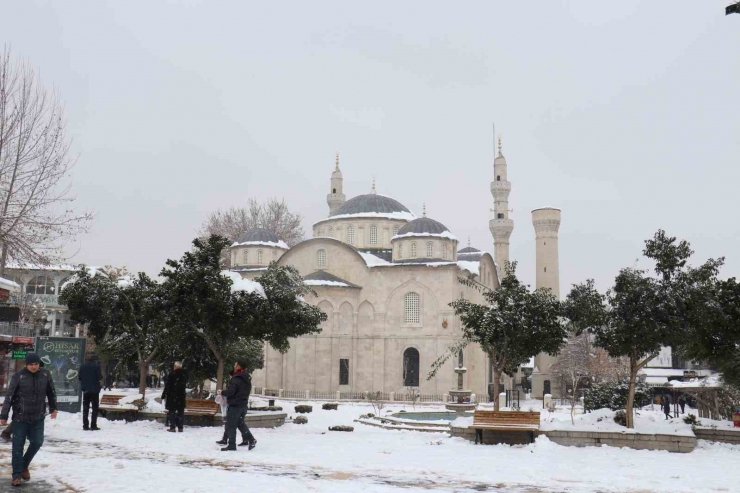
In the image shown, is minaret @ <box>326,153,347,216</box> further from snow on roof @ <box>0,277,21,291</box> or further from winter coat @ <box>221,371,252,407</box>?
winter coat @ <box>221,371,252,407</box>

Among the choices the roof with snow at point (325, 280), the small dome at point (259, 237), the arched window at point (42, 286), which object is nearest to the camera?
the roof with snow at point (325, 280)

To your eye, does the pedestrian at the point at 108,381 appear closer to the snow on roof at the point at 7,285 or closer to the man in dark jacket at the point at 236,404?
the snow on roof at the point at 7,285

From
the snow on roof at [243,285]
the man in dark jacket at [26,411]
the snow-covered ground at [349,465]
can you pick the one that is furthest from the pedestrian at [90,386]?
the man in dark jacket at [26,411]

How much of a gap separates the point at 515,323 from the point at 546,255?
33.1m

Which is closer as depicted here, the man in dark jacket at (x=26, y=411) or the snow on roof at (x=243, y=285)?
the man in dark jacket at (x=26, y=411)

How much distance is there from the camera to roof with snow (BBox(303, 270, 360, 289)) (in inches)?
1480

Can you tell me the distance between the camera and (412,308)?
38.0 meters

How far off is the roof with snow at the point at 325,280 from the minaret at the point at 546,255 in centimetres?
1466

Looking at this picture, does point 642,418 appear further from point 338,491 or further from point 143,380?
point 143,380

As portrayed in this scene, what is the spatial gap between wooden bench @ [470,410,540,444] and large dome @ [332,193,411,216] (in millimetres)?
31566

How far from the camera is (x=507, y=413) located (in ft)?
44.3

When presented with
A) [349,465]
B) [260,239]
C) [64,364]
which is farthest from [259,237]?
[349,465]

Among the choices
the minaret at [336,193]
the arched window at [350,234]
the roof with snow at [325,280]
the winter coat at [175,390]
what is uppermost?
the minaret at [336,193]

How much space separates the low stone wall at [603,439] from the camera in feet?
41.0
